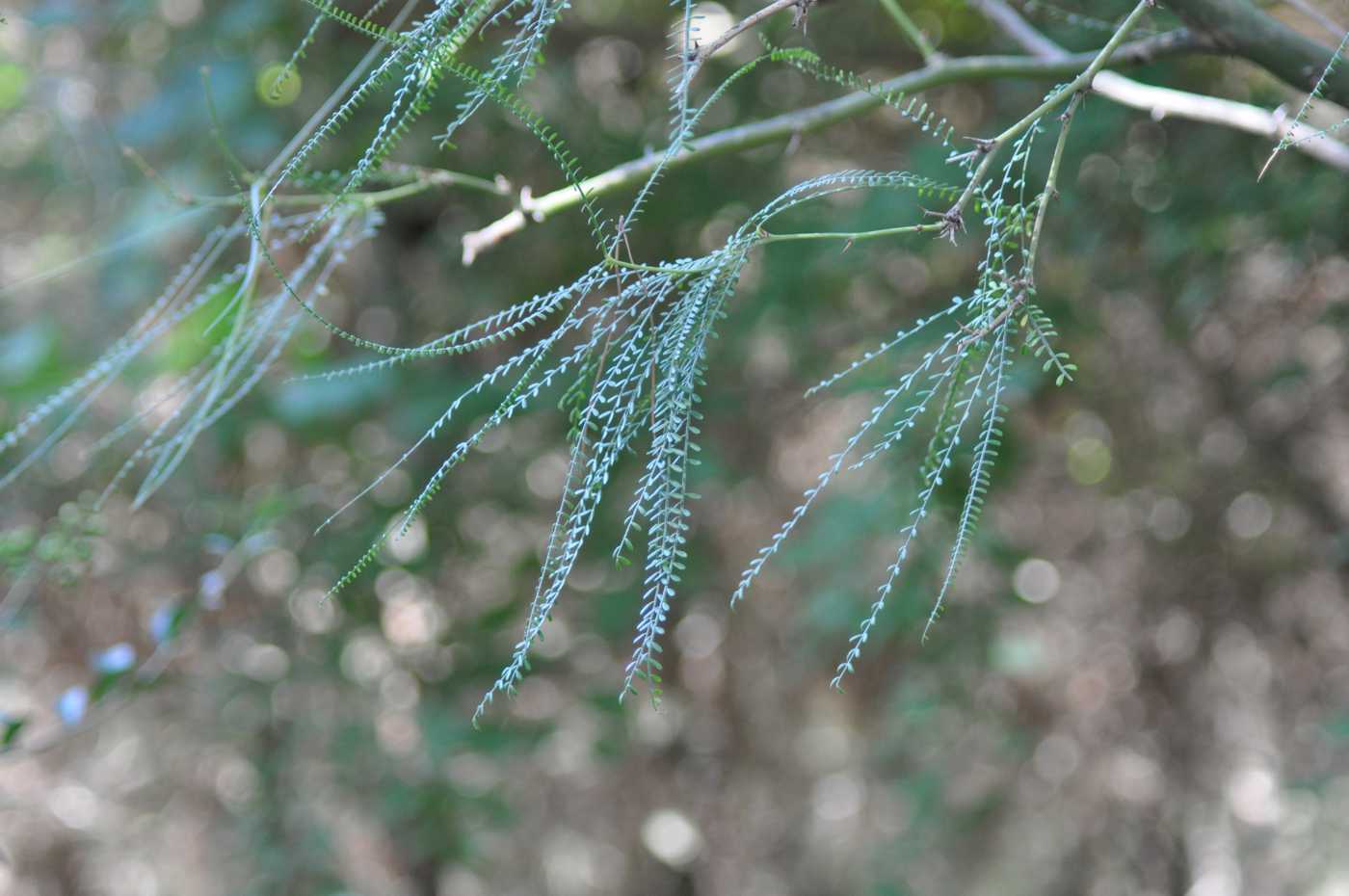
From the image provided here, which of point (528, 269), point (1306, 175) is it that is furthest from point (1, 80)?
point (1306, 175)

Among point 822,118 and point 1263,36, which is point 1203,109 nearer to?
point 1263,36

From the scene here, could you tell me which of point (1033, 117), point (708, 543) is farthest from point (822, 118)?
point (708, 543)

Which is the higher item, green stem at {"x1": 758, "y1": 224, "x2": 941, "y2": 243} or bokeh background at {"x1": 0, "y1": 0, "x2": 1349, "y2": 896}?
green stem at {"x1": 758, "y1": 224, "x2": 941, "y2": 243}

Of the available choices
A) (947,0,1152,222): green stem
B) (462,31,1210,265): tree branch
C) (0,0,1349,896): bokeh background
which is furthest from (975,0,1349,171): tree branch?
(0,0,1349,896): bokeh background

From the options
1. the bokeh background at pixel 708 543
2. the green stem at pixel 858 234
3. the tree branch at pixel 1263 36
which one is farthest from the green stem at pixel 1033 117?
the bokeh background at pixel 708 543

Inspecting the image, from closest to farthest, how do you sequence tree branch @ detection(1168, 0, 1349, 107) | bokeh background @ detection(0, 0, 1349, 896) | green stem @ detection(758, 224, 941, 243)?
green stem @ detection(758, 224, 941, 243) < tree branch @ detection(1168, 0, 1349, 107) < bokeh background @ detection(0, 0, 1349, 896)

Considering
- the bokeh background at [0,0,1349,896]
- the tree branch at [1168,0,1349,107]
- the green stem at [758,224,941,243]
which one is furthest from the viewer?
the bokeh background at [0,0,1349,896]

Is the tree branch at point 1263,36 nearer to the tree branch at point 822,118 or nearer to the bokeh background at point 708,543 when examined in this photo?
the tree branch at point 822,118

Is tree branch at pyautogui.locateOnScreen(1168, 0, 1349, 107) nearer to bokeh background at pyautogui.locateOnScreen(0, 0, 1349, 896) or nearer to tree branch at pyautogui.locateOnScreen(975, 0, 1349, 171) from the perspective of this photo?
tree branch at pyautogui.locateOnScreen(975, 0, 1349, 171)
